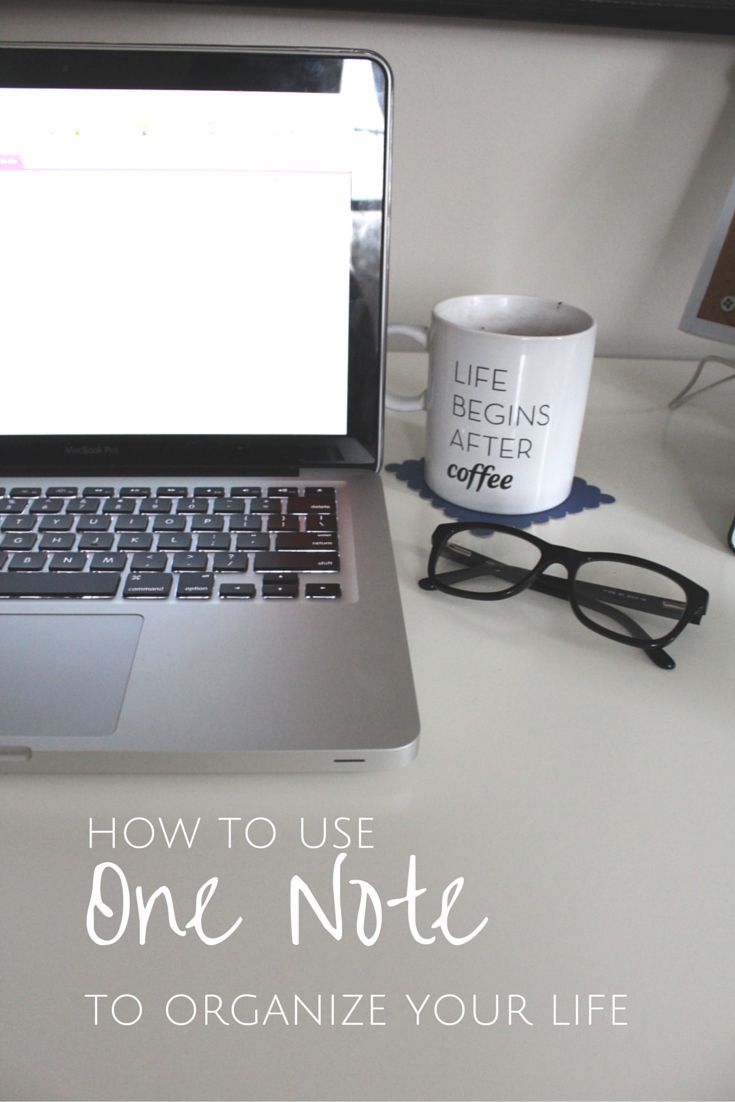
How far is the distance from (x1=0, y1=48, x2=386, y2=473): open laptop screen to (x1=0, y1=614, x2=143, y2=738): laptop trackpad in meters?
0.17

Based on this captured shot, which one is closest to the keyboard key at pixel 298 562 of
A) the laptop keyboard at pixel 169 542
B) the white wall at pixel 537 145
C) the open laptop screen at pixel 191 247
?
the laptop keyboard at pixel 169 542

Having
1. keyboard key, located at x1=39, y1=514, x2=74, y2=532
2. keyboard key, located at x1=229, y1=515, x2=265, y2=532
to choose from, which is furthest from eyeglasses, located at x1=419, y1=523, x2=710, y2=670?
keyboard key, located at x1=39, y1=514, x2=74, y2=532

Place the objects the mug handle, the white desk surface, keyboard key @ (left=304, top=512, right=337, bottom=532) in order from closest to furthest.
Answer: the white desk surface → keyboard key @ (left=304, top=512, right=337, bottom=532) → the mug handle

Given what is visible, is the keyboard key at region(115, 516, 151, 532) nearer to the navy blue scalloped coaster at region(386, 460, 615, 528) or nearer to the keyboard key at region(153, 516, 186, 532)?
the keyboard key at region(153, 516, 186, 532)

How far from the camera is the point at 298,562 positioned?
0.45 metres

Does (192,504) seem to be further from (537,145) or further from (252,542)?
(537,145)

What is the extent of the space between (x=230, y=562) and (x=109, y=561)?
6 cm

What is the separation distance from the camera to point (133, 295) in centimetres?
51

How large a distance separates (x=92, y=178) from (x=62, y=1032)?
429 millimetres

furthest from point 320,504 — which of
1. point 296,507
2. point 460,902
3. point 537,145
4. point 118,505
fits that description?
point 537,145

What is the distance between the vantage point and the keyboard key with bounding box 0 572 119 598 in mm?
423

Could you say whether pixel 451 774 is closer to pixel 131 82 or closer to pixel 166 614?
pixel 166 614

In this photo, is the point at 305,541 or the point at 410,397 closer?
the point at 305,541

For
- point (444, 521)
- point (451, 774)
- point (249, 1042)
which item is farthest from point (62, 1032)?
point (444, 521)
